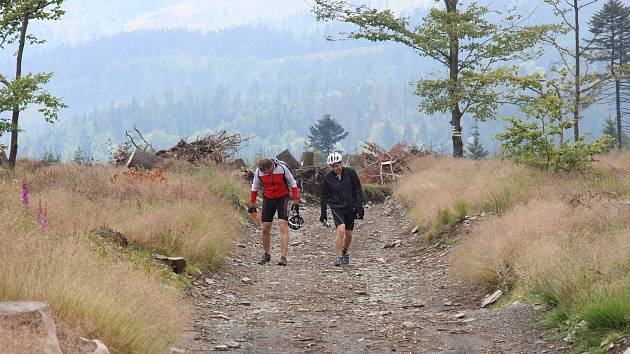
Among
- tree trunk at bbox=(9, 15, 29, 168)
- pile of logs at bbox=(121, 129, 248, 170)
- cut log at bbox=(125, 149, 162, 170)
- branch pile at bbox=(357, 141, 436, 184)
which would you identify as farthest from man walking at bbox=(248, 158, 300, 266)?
branch pile at bbox=(357, 141, 436, 184)

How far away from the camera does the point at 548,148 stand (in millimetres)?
16656

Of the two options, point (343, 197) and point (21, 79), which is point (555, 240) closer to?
point (343, 197)

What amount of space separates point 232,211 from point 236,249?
303 centimetres

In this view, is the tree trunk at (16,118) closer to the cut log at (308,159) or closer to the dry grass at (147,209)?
the dry grass at (147,209)

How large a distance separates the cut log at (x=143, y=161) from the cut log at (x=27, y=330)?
18.0m

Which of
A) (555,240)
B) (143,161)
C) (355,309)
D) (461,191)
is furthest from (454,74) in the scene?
(355,309)

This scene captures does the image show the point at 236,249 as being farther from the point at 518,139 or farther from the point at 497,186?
the point at 518,139

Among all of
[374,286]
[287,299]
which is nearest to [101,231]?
[287,299]

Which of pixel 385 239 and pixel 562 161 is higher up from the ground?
pixel 562 161

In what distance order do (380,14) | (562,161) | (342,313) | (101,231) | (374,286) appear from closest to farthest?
(342,313), (101,231), (374,286), (562,161), (380,14)

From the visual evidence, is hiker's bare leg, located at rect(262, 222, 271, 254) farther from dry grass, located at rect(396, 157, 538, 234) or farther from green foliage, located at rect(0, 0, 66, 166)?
green foliage, located at rect(0, 0, 66, 166)

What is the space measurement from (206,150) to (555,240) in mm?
17833

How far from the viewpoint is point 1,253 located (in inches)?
222

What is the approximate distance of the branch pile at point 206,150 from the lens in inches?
968
